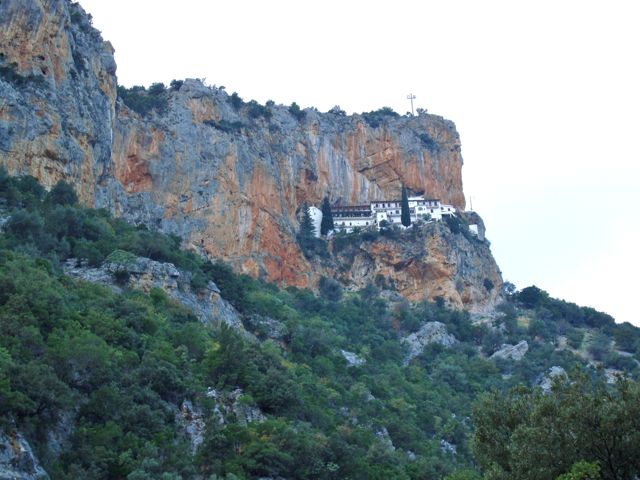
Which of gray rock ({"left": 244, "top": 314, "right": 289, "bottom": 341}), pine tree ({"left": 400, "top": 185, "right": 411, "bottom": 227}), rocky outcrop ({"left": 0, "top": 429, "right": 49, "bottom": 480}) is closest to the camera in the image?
rocky outcrop ({"left": 0, "top": 429, "right": 49, "bottom": 480})

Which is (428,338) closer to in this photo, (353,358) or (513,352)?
(513,352)

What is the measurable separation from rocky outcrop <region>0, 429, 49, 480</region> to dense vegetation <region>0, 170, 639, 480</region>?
0.55 meters

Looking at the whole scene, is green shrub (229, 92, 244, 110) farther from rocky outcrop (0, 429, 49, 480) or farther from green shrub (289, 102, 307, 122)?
rocky outcrop (0, 429, 49, 480)

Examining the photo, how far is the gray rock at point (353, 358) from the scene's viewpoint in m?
57.7

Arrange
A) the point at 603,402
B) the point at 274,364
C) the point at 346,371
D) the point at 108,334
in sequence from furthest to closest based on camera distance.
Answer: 1. the point at 346,371
2. the point at 274,364
3. the point at 108,334
4. the point at 603,402

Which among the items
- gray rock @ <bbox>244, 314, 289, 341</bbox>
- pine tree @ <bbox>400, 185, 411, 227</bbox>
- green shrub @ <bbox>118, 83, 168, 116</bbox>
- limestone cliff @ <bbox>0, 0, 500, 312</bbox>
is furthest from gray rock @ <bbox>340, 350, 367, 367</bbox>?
green shrub @ <bbox>118, 83, 168, 116</bbox>

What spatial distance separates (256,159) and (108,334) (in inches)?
1712

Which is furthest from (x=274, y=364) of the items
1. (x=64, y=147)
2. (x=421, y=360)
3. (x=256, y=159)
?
(x=256, y=159)

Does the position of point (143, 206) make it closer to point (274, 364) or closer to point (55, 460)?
point (274, 364)

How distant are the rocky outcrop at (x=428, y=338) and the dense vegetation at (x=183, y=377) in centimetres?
187

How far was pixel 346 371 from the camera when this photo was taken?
54.1m

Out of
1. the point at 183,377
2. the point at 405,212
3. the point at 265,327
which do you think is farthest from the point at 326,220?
the point at 183,377

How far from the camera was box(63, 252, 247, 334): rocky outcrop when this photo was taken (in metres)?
45.2

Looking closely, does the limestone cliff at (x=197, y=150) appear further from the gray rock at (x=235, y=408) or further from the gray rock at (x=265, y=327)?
the gray rock at (x=235, y=408)
